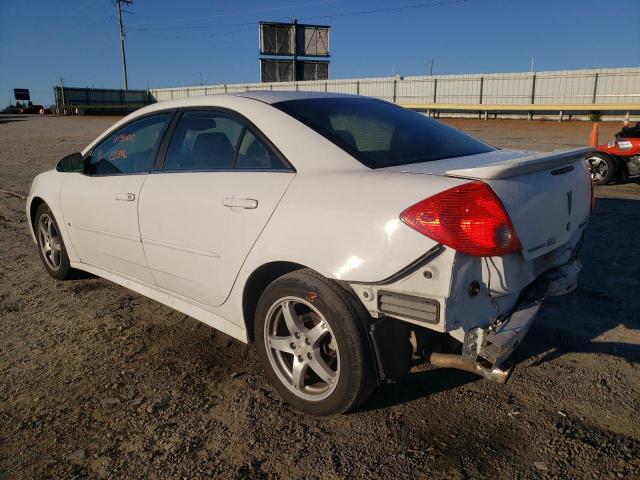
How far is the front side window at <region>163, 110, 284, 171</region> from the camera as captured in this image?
291cm

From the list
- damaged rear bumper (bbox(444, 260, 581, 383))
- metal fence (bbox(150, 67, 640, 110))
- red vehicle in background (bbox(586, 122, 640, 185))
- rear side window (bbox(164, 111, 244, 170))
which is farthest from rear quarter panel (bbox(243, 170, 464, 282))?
metal fence (bbox(150, 67, 640, 110))

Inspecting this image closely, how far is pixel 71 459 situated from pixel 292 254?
53.3 inches

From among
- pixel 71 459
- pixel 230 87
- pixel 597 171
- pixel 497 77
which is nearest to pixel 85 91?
pixel 230 87

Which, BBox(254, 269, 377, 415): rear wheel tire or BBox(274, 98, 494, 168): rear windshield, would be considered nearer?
BBox(254, 269, 377, 415): rear wheel tire

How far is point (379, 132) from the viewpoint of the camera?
10.2ft

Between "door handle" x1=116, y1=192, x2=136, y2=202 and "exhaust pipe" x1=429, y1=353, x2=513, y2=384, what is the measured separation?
2.20 m

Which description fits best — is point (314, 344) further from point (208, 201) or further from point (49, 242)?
point (49, 242)

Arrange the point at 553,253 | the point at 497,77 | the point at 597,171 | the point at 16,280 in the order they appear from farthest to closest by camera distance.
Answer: the point at 497,77 → the point at 597,171 → the point at 16,280 → the point at 553,253

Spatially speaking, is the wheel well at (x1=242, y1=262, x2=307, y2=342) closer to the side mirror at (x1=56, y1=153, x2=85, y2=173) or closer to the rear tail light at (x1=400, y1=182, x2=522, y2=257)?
the rear tail light at (x1=400, y1=182, x2=522, y2=257)

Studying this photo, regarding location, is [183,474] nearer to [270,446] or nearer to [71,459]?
[270,446]

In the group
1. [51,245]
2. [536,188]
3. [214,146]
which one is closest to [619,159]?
[536,188]

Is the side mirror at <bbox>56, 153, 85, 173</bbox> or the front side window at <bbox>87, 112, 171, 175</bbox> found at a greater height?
the front side window at <bbox>87, 112, 171, 175</bbox>

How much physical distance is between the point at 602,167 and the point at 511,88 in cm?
2277

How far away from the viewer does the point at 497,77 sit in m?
30.0
